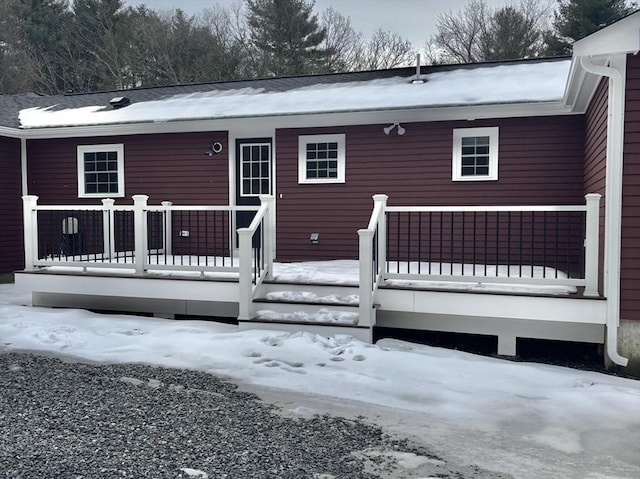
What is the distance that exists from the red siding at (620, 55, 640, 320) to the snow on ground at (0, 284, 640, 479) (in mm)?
759

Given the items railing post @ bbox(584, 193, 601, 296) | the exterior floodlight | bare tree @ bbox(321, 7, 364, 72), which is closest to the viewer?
railing post @ bbox(584, 193, 601, 296)

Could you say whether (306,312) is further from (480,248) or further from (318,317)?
(480,248)

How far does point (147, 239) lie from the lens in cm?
796

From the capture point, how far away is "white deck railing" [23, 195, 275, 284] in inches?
253

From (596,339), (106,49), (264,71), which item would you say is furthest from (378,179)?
(106,49)

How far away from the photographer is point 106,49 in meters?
25.7

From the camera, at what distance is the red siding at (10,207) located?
970 centimetres

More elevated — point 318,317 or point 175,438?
point 318,317

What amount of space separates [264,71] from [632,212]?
812 inches

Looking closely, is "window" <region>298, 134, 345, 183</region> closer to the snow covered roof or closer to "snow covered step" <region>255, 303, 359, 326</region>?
the snow covered roof

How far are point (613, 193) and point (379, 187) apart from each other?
3.94m

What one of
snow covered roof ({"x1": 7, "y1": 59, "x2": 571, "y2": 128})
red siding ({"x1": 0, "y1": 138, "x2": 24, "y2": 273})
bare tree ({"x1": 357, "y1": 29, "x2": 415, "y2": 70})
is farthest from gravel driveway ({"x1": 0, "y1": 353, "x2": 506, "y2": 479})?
bare tree ({"x1": 357, "y1": 29, "x2": 415, "y2": 70})

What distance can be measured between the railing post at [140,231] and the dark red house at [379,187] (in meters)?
0.02

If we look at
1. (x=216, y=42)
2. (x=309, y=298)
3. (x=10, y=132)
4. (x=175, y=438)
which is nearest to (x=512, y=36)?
(x=216, y=42)
